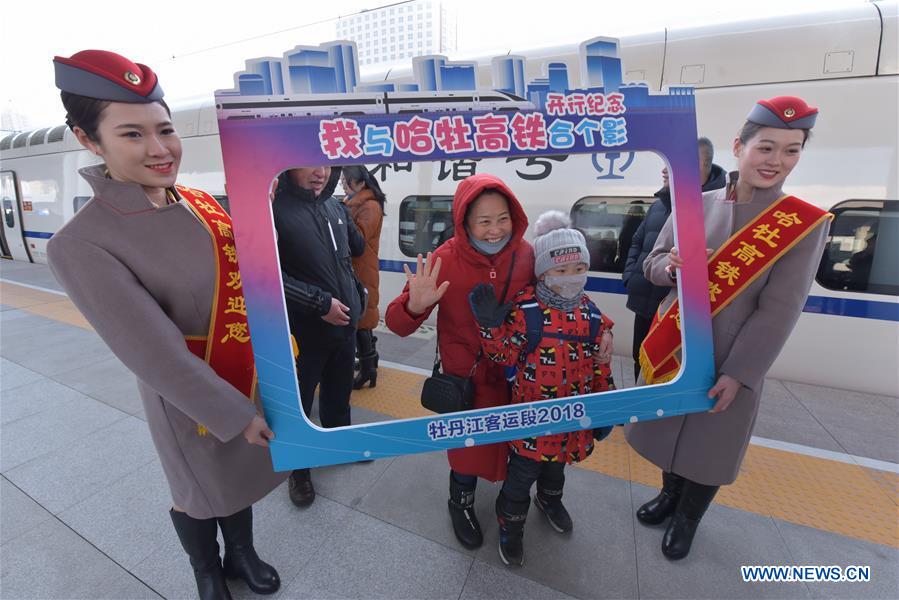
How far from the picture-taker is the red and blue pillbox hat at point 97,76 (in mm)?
1024

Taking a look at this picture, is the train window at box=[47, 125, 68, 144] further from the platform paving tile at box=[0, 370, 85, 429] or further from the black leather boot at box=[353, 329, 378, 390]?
the black leather boot at box=[353, 329, 378, 390]

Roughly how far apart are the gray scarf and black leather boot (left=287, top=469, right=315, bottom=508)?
63.1 inches

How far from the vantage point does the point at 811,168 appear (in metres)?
2.74

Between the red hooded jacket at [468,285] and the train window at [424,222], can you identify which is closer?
the red hooded jacket at [468,285]

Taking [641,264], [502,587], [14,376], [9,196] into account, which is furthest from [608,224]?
[9,196]

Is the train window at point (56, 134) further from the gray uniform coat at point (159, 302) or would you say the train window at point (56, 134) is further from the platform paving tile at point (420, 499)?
the platform paving tile at point (420, 499)

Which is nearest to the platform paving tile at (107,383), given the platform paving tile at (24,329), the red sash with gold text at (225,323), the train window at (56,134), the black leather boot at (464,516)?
the platform paving tile at (24,329)

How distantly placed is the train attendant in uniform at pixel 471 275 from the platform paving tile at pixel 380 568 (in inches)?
21.3

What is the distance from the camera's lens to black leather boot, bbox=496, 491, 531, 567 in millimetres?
1737

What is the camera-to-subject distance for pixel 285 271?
1.83 metres

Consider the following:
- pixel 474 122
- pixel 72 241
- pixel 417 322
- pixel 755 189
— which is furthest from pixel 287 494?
pixel 755 189

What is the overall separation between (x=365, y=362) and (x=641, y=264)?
2.13m

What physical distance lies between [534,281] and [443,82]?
783mm

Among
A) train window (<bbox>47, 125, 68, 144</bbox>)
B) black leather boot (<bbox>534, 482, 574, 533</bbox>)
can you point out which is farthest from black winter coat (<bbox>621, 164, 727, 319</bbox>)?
train window (<bbox>47, 125, 68, 144</bbox>)
